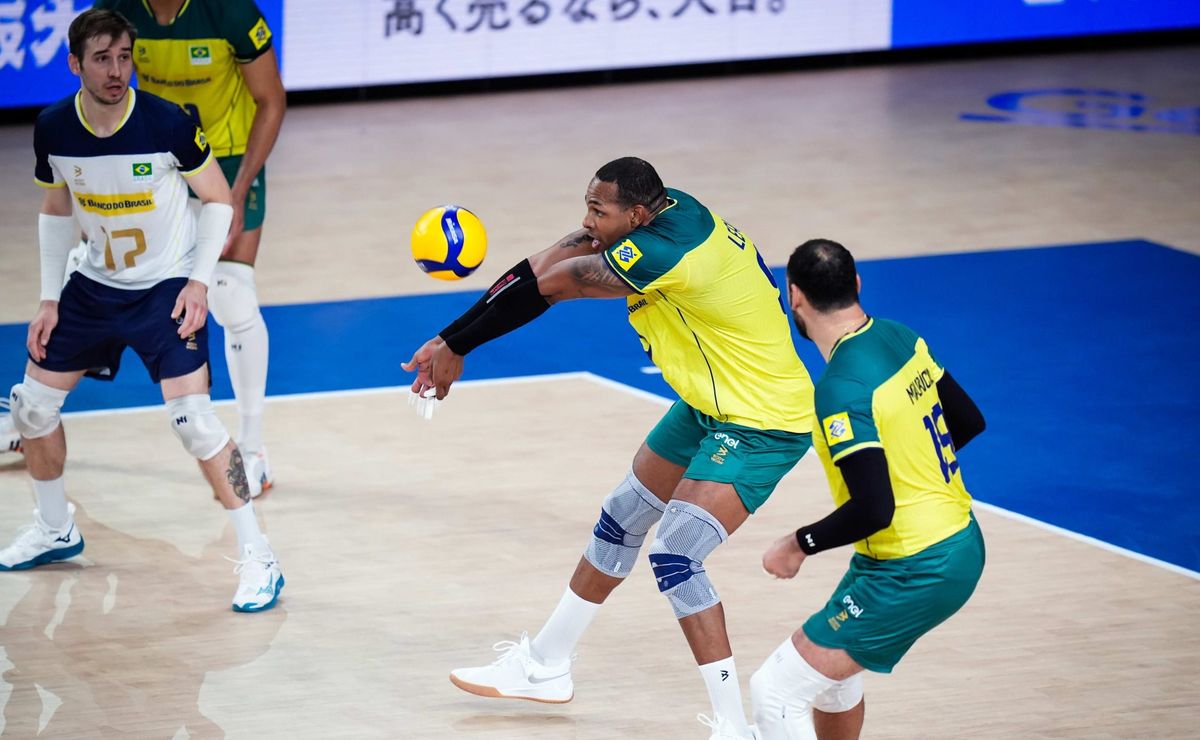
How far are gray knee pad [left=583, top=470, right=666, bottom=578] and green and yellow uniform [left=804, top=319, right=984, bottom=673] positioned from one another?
1057mm

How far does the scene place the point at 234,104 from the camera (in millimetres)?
7457

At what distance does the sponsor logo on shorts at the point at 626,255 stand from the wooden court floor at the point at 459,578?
157 cm

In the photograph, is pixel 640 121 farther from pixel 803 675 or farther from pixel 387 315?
pixel 803 675

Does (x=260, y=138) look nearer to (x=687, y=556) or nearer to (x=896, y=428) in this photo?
(x=687, y=556)

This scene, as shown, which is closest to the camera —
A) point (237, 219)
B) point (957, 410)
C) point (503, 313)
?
point (957, 410)

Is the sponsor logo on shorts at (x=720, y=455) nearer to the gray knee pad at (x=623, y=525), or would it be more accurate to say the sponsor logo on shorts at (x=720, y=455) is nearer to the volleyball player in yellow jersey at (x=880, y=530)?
the gray knee pad at (x=623, y=525)

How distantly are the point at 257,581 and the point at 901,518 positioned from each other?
9.39 ft

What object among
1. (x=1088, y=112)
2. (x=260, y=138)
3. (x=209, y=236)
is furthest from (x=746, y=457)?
(x=1088, y=112)

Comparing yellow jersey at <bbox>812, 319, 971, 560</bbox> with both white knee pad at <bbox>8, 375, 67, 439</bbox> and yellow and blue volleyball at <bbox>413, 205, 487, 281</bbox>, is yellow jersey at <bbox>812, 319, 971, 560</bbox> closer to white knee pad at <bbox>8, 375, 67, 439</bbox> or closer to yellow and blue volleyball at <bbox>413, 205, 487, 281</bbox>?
yellow and blue volleyball at <bbox>413, 205, 487, 281</bbox>

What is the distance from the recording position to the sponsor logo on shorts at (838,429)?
4.08 m

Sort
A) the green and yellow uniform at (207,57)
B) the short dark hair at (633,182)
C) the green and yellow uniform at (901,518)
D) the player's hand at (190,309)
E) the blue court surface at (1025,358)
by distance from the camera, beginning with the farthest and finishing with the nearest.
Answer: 1. the blue court surface at (1025,358)
2. the green and yellow uniform at (207,57)
3. the player's hand at (190,309)
4. the short dark hair at (633,182)
5. the green and yellow uniform at (901,518)

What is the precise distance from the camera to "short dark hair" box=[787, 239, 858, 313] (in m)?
4.25

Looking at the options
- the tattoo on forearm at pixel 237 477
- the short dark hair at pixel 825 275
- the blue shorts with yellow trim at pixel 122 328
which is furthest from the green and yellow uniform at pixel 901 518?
the blue shorts with yellow trim at pixel 122 328

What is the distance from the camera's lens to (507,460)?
7.68m
